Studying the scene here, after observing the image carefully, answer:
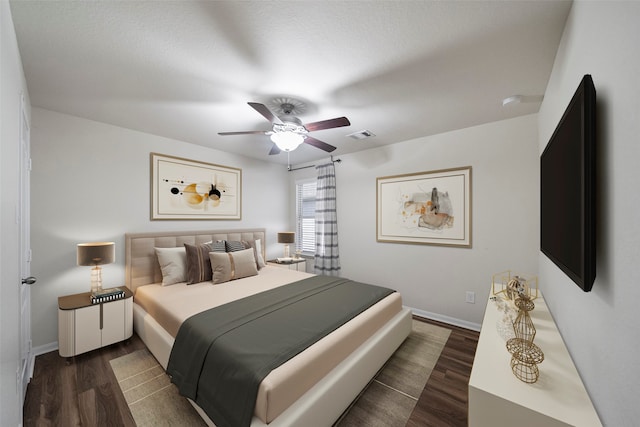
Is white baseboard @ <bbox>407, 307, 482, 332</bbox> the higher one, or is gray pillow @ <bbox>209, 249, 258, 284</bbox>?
gray pillow @ <bbox>209, 249, 258, 284</bbox>

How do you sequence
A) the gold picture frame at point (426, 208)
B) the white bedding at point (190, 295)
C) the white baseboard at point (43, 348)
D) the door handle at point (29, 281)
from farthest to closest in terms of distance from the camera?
the gold picture frame at point (426, 208) → the white baseboard at point (43, 348) → the white bedding at point (190, 295) → the door handle at point (29, 281)

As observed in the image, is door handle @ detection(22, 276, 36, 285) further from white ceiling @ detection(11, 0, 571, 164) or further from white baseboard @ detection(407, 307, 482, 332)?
white baseboard @ detection(407, 307, 482, 332)

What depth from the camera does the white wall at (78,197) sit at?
8.23ft

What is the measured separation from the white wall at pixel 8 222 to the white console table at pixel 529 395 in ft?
7.12

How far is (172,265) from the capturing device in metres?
3.06

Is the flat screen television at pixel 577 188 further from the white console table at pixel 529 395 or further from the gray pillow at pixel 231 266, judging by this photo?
the gray pillow at pixel 231 266

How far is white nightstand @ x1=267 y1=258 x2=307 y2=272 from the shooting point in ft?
14.3

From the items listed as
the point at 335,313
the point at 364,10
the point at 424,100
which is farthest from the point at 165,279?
the point at 424,100

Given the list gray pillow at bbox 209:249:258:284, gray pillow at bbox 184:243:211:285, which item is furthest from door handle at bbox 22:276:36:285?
gray pillow at bbox 209:249:258:284

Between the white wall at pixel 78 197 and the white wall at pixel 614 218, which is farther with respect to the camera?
the white wall at pixel 78 197

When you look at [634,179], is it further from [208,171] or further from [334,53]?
[208,171]

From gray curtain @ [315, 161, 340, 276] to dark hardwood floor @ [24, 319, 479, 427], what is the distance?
224 centimetres

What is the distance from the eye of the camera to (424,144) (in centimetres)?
344

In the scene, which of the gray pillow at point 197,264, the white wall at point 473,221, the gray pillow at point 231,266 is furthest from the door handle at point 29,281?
the white wall at point 473,221
